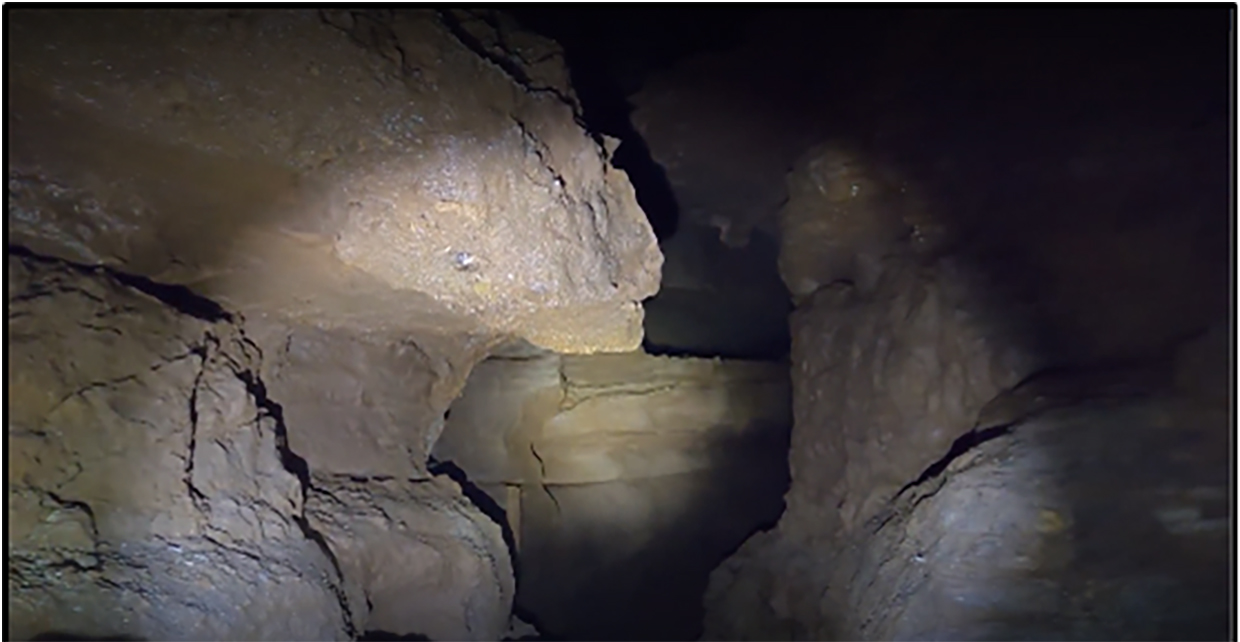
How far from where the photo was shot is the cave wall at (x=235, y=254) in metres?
1.86

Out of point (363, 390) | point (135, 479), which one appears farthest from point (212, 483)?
point (363, 390)

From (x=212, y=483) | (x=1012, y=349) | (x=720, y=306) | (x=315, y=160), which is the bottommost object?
(x=212, y=483)

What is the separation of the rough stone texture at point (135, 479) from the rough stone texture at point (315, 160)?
0.66 feet

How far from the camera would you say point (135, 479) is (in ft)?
6.89

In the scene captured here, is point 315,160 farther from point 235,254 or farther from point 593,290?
point 593,290

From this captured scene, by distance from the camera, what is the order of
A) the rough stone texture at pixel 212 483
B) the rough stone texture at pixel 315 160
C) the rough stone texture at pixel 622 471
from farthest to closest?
the rough stone texture at pixel 622 471 < the rough stone texture at pixel 212 483 < the rough stone texture at pixel 315 160

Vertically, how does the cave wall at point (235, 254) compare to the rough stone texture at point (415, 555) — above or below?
above

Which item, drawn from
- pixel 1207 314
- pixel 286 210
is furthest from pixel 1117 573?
pixel 286 210

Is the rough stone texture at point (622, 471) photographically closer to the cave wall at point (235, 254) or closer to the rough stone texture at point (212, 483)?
the rough stone texture at point (212, 483)

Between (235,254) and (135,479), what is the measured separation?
2.11ft

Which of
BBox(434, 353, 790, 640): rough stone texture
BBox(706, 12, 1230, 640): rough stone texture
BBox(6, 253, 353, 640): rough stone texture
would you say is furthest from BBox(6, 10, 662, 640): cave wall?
BBox(434, 353, 790, 640): rough stone texture

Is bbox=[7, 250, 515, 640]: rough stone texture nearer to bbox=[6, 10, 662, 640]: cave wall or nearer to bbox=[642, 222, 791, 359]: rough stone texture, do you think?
bbox=[6, 10, 662, 640]: cave wall

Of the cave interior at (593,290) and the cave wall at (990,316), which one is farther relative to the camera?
the cave wall at (990,316)

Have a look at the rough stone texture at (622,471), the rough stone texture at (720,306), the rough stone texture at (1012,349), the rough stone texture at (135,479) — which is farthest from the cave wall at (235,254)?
the rough stone texture at (720,306)
